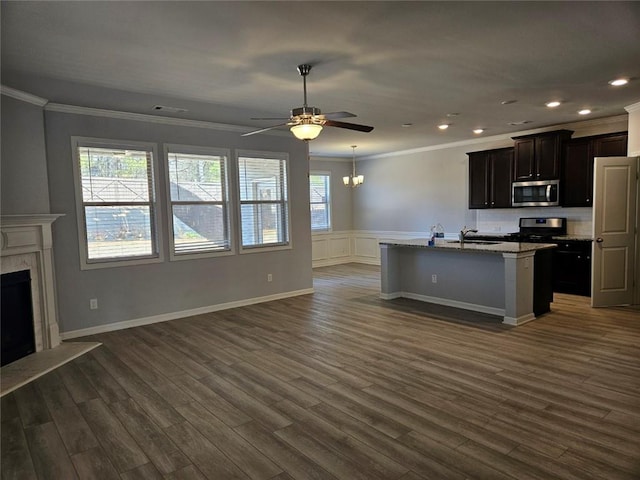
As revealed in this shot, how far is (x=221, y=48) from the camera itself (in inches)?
127

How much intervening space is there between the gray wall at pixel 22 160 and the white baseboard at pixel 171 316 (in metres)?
1.51

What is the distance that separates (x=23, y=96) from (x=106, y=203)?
1422 millimetres

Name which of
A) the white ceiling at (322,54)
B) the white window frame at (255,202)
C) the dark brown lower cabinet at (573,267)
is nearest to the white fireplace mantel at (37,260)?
the white ceiling at (322,54)

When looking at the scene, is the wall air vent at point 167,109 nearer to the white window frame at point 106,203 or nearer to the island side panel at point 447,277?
the white window frame at point 106,203

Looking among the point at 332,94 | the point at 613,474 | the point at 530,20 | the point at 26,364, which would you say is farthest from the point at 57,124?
the point at 613,474

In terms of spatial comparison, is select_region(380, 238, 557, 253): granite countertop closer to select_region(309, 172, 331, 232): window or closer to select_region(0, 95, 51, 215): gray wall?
select_region(309, 172, 331, 232): window

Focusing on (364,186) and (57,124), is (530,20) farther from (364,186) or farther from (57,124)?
(364,186)

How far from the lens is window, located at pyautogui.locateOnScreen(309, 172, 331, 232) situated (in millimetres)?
10312

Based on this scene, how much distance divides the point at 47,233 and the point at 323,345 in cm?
323

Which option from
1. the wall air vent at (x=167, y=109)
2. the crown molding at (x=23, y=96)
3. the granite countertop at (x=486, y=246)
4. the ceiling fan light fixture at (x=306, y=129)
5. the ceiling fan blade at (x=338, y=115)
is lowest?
the granite countertop at (x=486, y=246)

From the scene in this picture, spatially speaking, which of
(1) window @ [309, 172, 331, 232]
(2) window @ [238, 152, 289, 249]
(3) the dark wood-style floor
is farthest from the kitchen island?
(1) window @ [309, 172, 331, 232]

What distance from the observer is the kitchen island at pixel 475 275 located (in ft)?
16.2

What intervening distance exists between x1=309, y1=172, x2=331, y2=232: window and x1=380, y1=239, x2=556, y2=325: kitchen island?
4.17 meters

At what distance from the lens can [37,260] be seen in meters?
4.35
